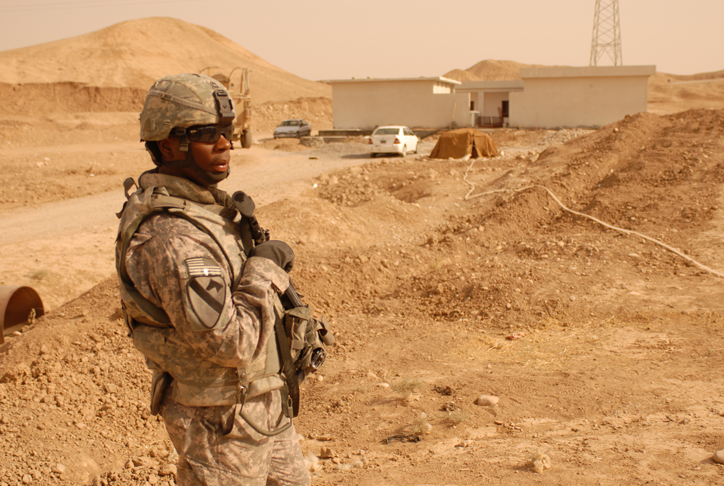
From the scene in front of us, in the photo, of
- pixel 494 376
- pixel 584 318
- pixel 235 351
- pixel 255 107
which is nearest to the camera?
pixel 235 351

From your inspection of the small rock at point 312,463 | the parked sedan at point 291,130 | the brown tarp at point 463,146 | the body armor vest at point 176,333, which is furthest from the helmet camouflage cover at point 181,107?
the parked sedan at point 291,130

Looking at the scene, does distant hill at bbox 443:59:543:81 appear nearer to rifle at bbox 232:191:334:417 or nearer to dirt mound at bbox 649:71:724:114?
dirt mound at bbox 649:71:724:114

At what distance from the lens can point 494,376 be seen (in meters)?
4.70

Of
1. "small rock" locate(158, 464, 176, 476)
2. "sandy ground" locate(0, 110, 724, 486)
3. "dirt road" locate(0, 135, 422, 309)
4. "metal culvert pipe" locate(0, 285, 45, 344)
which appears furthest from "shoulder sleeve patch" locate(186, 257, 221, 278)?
"dirt road" locate(0, 135, 422, 309)

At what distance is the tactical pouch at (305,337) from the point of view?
80.0 inches

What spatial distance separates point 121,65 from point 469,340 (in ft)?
165

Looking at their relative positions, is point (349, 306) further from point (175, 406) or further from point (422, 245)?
point (175, 406)

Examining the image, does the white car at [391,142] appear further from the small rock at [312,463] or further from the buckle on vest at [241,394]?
the buckle on vest at [241,394]

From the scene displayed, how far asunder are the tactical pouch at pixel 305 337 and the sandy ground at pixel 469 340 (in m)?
1.45

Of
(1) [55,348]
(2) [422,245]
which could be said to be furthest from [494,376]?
(2) [422,245]

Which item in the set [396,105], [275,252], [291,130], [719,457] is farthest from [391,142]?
[275,252]

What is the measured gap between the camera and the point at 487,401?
A: 13.8ft

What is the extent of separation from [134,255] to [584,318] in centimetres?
507

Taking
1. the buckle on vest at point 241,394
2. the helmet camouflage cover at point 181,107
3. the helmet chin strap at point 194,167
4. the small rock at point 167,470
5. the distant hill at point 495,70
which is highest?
the distant hill at point 495,70
